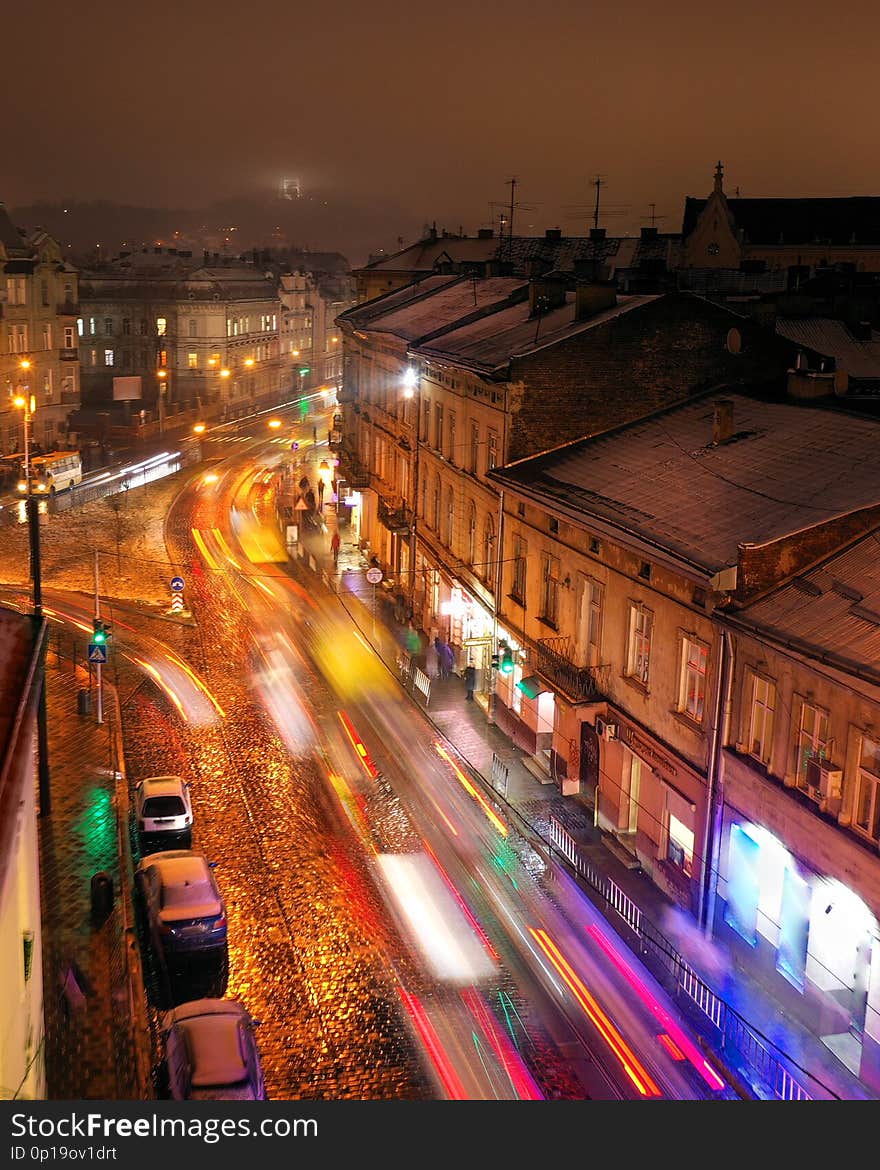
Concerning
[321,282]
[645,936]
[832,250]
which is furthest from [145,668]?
[321,282]

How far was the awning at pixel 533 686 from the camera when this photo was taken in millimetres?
29859

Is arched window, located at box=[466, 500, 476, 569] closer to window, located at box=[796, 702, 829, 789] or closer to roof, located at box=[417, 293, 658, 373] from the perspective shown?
roof, located at box=[417, 293, 658, 373]

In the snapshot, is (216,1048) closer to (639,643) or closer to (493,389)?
(639,643)

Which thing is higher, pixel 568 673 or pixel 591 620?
pixel 591 620

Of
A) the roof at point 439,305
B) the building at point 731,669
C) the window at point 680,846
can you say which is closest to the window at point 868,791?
the building at point 731,669

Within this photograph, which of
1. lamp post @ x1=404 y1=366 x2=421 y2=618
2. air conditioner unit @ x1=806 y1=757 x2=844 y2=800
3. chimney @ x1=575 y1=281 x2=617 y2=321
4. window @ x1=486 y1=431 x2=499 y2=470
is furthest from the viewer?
lamp post @ x1=404 y1=366 x2=421 y2=618

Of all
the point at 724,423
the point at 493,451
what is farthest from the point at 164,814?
the point at 724,423

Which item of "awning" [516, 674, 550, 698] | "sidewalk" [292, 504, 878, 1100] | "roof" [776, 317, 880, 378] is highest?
"roof" [776, 317, 880, 378]

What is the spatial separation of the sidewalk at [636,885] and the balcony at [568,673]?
268 cm

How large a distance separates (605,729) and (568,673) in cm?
184

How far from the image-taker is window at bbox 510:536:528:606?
32469mm

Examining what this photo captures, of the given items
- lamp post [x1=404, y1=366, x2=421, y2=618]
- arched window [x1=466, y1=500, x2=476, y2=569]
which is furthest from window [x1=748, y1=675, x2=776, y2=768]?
lamp post [x1=404, y1=366, x2=421, y2=618]

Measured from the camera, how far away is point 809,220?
327 ft

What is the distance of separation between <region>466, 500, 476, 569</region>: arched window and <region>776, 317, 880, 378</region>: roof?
15.7 meters
